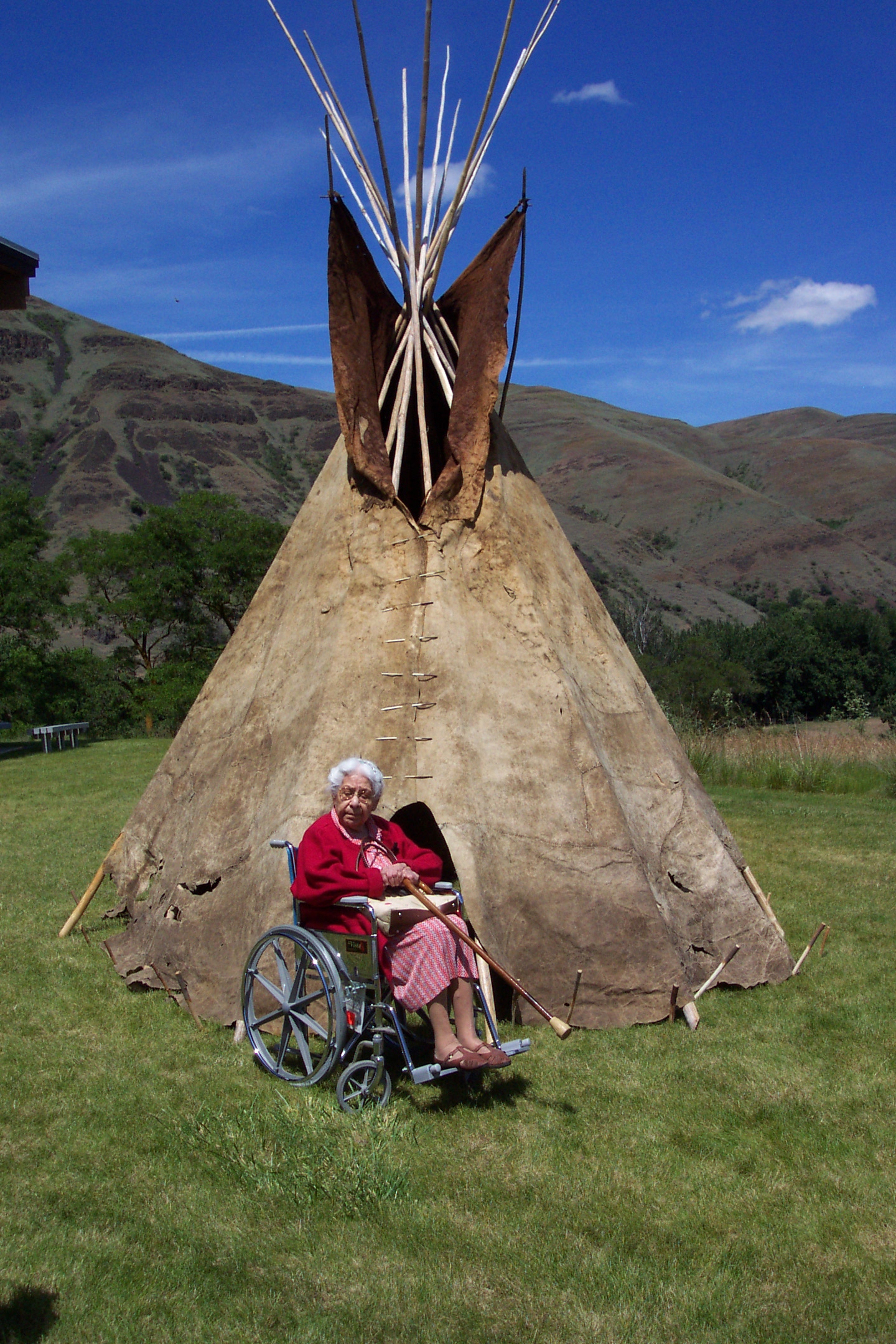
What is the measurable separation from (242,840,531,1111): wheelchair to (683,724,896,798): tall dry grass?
10.2 m

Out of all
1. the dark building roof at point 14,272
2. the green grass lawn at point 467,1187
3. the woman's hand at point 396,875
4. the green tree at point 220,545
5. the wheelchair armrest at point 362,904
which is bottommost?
the green grass lawn at point 467,1187

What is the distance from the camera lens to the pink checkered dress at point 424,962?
403cm

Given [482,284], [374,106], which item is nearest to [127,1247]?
[482,284]

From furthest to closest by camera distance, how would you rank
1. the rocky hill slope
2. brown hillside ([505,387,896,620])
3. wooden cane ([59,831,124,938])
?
the rocky hill slope
brown hillside ([505,387,896,620])
wooden cane ([59,831,124,938])

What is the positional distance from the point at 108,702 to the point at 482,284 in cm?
2225

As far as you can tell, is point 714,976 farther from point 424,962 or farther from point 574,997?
point 424,962

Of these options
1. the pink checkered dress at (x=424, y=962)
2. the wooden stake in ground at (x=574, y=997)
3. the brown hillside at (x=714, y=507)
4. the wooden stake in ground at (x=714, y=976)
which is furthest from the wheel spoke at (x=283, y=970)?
the brown hillside at (x=714, y=507)

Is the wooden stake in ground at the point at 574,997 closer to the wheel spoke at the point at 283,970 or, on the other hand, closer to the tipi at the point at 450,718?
the tipi at the point at 450,718

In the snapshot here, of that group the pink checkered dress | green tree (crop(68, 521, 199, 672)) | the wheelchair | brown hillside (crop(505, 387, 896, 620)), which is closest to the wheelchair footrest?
the wheelchair

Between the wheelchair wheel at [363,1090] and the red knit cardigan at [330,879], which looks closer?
the wheelchair wheel at [363,1090]

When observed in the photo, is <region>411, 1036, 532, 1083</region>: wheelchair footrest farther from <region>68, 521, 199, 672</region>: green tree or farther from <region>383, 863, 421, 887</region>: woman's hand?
<region>68, 521, 199, 672</region>: green tree

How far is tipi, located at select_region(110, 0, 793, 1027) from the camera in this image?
4953 millimetres

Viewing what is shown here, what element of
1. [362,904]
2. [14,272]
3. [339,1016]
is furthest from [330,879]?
[14,272]

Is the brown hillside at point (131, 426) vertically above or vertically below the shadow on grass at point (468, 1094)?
above
